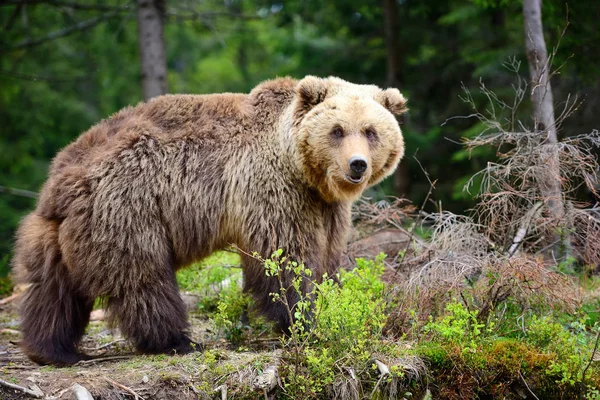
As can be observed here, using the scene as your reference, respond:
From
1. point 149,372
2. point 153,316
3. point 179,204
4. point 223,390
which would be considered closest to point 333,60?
point 179,204

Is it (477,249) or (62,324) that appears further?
(477,249)

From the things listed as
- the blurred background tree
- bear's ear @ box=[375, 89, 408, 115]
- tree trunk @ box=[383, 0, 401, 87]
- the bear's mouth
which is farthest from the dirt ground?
tree trunk @ box=[383, 0, 401, 87]

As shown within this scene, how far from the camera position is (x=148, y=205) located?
601 cm

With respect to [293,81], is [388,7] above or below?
above

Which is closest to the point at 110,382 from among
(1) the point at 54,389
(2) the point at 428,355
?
(1) the point at 54,389

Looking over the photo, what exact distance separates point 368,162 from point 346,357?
157 cm

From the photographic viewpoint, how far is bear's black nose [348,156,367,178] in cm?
566

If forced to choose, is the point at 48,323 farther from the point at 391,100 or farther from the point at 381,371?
the point at 391,100

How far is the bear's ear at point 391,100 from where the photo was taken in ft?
20.7

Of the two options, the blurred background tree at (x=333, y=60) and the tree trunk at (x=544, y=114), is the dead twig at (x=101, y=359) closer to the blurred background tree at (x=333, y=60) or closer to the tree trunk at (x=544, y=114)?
the tree trunk at (x=544, y=114)

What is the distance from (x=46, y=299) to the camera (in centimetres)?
603

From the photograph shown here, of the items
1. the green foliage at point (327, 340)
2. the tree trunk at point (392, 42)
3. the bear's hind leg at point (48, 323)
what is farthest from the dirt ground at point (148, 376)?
the tree trunk at point (392, 42)

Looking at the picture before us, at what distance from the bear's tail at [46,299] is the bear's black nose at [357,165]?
2538mm

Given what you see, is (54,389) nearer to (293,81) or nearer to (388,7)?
(293,81)
